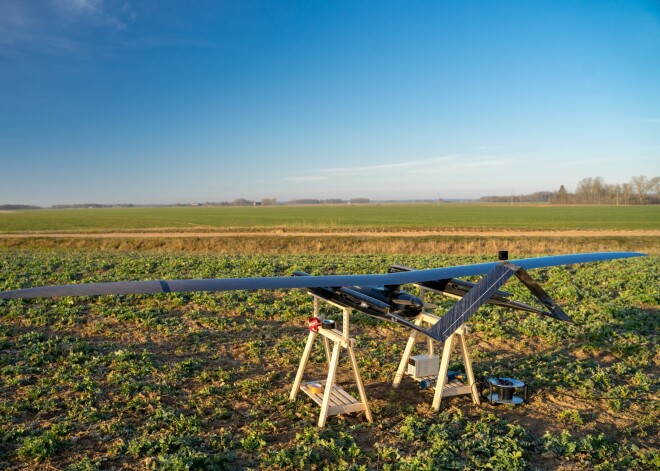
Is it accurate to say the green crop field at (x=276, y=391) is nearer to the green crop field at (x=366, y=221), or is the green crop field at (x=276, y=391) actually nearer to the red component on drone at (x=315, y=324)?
the red component on drone at (x=315, y=324)

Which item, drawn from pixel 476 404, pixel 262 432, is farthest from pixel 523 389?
pixel 262 432

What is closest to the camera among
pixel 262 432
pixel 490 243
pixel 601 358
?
pixel 262 432

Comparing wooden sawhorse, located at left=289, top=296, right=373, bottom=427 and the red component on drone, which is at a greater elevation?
the red component on drone

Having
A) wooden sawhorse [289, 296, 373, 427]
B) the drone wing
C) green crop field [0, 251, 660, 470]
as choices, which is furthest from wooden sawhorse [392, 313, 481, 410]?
wooden sawhorse [289, 296, 373, 427]

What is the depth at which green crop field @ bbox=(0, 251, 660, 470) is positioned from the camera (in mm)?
6516

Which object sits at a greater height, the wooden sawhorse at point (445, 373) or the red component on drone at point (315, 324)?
the red component on drone at point (315, 324)

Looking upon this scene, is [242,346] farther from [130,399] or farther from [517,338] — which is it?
[517,338]

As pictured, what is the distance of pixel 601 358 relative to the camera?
11.2m

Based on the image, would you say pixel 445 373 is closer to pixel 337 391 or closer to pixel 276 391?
pixel 337 391

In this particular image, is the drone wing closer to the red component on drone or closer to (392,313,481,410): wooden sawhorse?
(392,313,481,410): wooden sawhorse

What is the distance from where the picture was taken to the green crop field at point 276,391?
6.52 m

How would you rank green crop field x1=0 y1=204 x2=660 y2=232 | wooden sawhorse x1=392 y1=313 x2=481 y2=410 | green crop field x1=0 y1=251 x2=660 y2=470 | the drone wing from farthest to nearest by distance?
1. green crop field x1=0 y1=204 x2=660 y2=232
2. wooden sawhorse x1=392 y1=313 x2=481 y2=410
3. green crop field x1=0 y1=251 x2=660 y2=470
4. the drone wing

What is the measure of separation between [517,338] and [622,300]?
19.9 feet

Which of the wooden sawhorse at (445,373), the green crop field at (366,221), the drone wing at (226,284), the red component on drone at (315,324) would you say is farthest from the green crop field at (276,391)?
the green crop field at (366,221)
